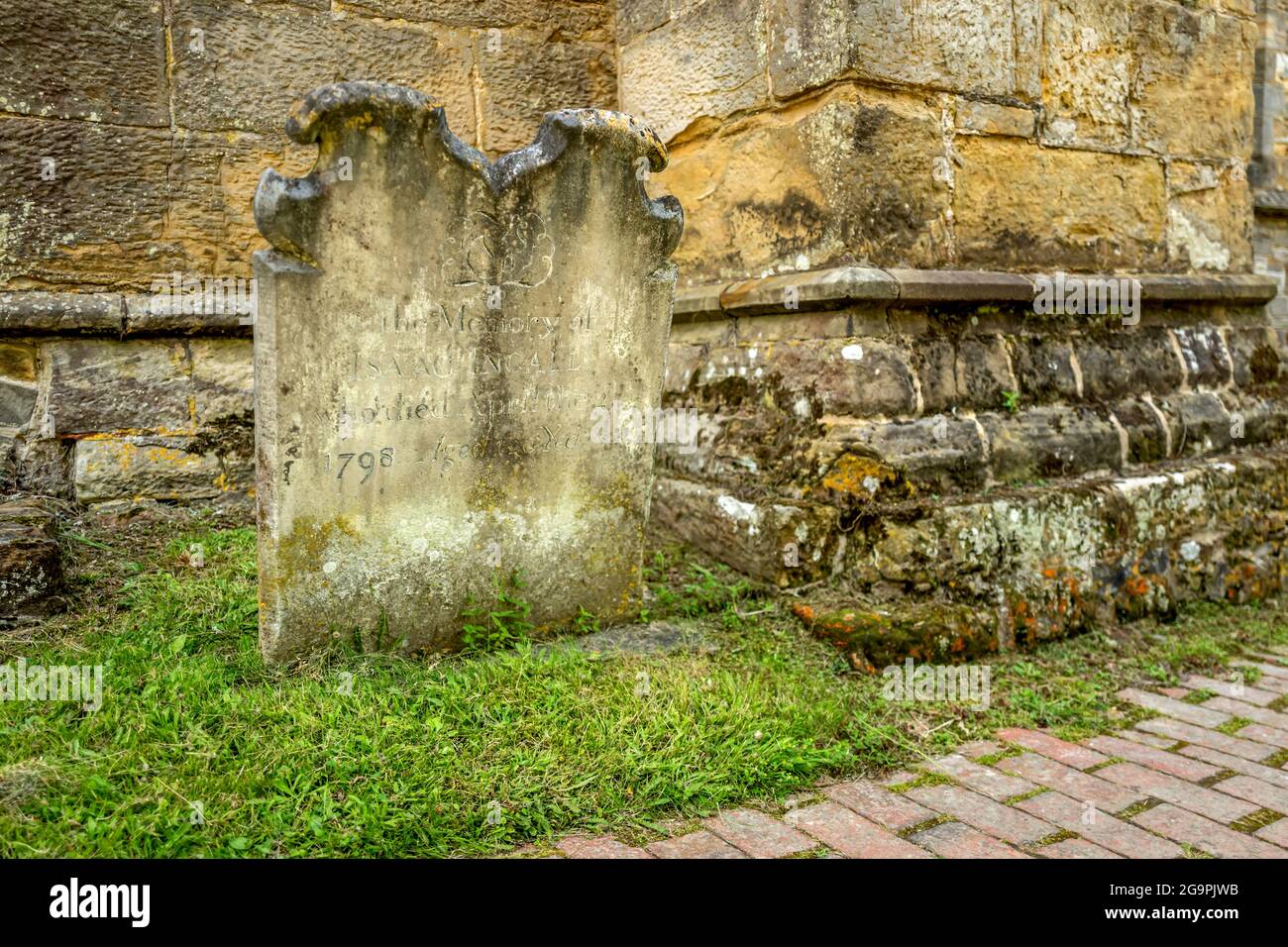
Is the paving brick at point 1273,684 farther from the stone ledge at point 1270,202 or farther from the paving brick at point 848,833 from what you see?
the stone ledge at point 1270,202

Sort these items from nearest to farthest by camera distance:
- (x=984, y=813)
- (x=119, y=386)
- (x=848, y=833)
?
(x=848, y=833) → (x=984, y=813) → (x=119, y=386)

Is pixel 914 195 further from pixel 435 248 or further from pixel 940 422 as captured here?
pixel 435 248

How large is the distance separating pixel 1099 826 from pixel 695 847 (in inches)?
39.1

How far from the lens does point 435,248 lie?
2.85 m

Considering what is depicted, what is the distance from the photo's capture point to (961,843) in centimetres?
224

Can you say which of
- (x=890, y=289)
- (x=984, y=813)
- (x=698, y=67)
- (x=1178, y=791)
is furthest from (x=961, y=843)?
(x=698, y=67)

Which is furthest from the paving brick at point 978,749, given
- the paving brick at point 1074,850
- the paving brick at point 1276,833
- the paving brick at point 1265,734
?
the paving brick at point 1265,734

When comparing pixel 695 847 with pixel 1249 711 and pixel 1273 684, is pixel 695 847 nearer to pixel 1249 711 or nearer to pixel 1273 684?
pixel 1249 711

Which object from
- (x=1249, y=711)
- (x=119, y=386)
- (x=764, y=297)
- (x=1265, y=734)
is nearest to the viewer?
(x=1265, y=734)

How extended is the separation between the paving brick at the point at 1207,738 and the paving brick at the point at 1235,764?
0.03 meters

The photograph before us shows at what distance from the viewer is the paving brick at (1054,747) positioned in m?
2.72

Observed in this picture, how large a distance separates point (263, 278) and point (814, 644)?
204 centimetres

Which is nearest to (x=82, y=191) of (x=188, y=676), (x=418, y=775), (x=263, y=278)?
(x=263, y=278)
